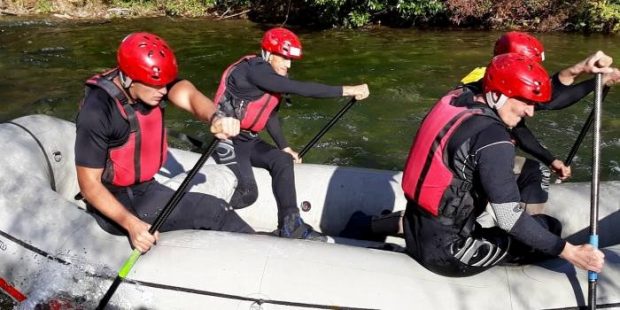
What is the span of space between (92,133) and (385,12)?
12.2 meters

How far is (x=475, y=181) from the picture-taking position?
311 cm

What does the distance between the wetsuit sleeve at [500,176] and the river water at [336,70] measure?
12.2 ft

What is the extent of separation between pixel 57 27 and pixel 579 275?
542 inches

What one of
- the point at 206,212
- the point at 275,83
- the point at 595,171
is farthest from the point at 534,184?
the point at 206,212

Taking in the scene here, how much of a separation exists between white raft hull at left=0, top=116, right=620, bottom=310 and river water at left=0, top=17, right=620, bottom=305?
3203 millimetres

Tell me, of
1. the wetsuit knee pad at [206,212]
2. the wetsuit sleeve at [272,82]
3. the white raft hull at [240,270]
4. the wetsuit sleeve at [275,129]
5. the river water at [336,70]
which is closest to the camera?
the white raft hull at [240,270]

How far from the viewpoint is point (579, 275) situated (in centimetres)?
335

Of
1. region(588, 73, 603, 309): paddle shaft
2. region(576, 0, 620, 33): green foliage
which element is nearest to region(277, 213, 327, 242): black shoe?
region(588, 73, 603, 309): paddle shaft

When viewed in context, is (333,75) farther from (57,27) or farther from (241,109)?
(57,27)

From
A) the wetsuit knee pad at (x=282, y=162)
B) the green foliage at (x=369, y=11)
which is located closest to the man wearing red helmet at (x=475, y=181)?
the wetsuit knee pad at (x=282, y=162)

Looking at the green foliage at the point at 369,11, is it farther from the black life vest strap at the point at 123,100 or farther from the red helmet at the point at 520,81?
the red helmet at the point at 520,81

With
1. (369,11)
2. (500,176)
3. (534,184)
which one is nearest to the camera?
(500,176)

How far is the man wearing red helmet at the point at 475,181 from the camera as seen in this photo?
2957mm

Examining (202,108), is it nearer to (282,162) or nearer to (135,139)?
(135,139)
